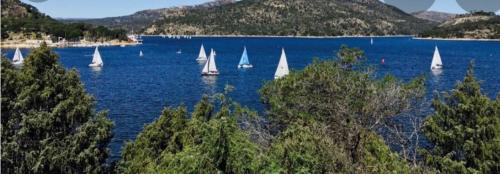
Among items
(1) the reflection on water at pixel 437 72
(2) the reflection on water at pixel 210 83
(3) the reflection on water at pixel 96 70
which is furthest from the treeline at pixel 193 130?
(3) the reflection on water at pixel 96 70

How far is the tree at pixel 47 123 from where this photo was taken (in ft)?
64.3

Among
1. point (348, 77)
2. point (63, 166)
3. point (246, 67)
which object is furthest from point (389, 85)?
point (246, 67)

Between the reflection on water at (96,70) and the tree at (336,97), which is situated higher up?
the tree at (336,97)

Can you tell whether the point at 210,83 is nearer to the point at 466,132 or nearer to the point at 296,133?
the point at 466,132

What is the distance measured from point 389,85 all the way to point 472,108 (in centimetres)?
500

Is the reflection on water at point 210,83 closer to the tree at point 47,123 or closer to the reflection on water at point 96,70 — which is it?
the reflection on water at point 96,70

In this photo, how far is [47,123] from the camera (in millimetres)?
20031

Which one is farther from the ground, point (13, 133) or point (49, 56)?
point (49, 56)

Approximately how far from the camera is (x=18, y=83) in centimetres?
2052

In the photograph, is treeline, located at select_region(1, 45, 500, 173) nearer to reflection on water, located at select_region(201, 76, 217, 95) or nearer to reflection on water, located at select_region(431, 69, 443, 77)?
reflection on water, located at select_region(201, 76, 217, 95)

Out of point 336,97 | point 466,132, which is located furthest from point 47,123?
point 466,132

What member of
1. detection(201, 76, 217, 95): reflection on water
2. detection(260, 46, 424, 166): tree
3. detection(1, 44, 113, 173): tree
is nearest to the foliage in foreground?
detection(260, 46, 424, 166): tree

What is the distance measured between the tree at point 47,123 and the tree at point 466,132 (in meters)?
12.2

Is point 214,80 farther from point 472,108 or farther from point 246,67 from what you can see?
point 472,108
